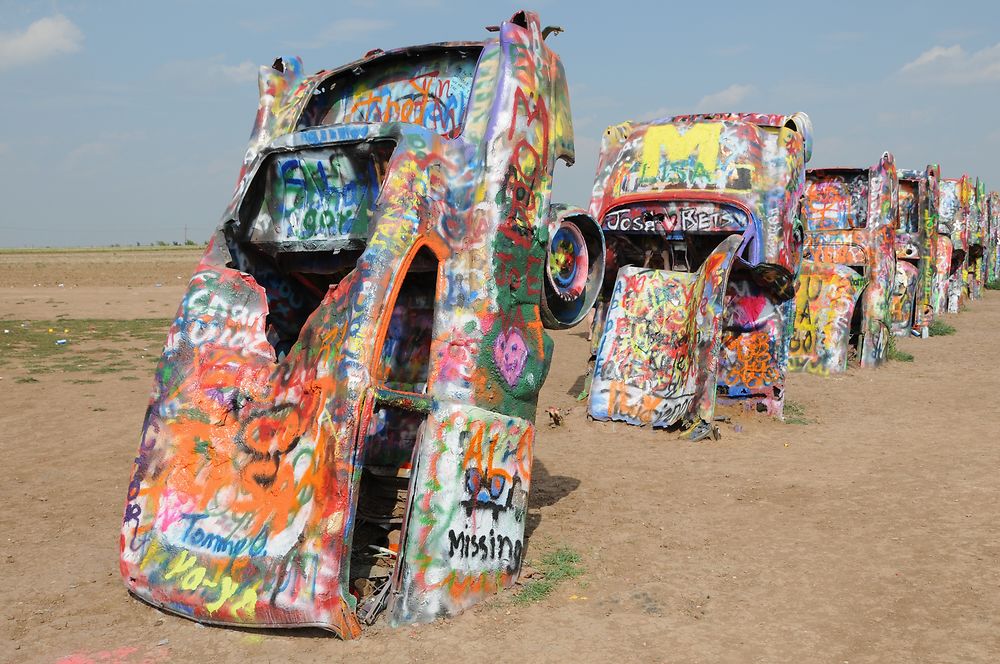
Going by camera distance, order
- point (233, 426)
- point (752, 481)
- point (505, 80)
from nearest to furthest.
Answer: point (233, 426) < point (505, 80) < point (752, 481)

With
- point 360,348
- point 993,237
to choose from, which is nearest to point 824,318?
point 360,348

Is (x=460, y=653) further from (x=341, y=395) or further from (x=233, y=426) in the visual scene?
(x=233, y=426)

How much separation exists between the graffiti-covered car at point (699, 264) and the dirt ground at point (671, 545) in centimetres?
51

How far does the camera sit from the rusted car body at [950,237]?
79.2 feet

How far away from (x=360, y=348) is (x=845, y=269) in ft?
37.9

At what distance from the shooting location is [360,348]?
4703 mm

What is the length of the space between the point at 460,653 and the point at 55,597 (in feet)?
8.05

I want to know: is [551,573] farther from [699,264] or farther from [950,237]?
[950,237]

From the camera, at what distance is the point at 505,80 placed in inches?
219

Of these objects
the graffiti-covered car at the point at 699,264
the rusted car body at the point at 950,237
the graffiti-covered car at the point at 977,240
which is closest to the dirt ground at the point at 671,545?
the graffiti-covered car at the point at 699,264

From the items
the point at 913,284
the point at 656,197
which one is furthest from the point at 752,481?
the point at 913,284

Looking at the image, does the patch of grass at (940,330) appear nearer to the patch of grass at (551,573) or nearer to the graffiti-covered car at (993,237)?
the graffiti-covered car at (993,237)

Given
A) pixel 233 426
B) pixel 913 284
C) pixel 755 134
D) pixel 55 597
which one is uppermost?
pixel 755 134

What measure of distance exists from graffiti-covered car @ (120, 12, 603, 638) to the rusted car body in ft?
68.0
